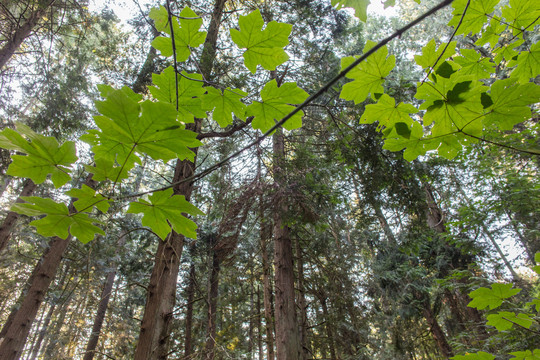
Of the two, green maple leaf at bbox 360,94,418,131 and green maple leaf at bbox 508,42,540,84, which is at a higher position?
green maple leaf at bbox 508,42,540,84

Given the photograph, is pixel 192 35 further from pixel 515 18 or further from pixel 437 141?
pixel 515 18

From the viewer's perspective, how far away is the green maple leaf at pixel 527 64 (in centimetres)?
83

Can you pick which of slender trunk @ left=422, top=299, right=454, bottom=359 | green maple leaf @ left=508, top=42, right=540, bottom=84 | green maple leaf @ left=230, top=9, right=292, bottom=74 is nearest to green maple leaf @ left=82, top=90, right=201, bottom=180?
green maple leaf @ left=230, top=9, right=292, bottom=74

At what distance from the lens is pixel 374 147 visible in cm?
286

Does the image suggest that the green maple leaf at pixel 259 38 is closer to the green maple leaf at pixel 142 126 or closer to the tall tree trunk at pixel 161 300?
the green maple leaf at pixel 142 126

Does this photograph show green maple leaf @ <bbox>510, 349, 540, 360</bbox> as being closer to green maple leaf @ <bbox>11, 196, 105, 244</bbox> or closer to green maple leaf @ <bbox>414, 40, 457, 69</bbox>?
green maple leaf @ <bbox>414, 40, 457, 69</bbox>

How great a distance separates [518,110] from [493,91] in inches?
3.4

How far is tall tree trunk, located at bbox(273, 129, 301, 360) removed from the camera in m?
4.04

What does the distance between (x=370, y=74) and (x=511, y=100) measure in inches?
14.6

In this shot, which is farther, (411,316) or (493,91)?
(411,316)

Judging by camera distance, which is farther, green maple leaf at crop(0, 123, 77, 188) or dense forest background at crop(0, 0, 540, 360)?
dense forest background at crop(0, 0, 540, 360)

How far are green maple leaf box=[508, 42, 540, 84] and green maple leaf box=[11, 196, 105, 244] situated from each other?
4.37ft

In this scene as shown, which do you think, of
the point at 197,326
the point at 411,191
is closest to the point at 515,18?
the point at 411,191

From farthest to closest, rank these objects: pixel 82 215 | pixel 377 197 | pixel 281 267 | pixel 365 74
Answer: pixel 281 267 < pixel 377 197 < pixel 365 74 < pixel 82 215
